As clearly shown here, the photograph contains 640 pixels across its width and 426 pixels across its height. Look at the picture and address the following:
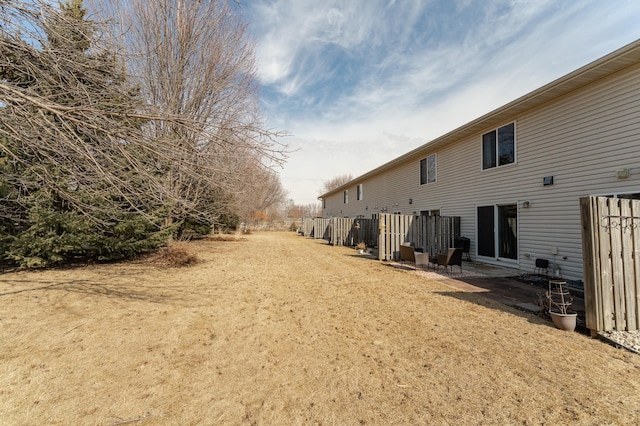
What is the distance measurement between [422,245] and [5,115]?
425 inches

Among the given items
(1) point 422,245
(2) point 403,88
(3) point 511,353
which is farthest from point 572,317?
(2) point 403,88

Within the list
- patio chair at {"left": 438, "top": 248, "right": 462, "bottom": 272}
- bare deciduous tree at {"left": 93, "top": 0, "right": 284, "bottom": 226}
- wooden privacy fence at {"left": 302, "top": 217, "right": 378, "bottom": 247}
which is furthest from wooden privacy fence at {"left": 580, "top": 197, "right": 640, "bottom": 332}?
wooden privacy fence at {"left": 302, "top": 217, "right": 378, "bottom": 247}

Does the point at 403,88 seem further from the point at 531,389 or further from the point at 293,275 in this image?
the point at 531,389

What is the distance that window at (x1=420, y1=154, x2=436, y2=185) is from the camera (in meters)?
12.8

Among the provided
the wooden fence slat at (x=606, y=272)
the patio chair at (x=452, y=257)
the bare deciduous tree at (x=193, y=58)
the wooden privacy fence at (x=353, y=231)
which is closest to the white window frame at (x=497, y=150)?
the patio chair at (x=452, y=257)

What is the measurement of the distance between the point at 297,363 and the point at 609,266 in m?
4.12

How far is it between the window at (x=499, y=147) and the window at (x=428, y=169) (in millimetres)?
2955

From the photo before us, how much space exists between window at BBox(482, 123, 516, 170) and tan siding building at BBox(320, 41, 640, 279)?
3cm

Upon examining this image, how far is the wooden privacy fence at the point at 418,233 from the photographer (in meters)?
10.6

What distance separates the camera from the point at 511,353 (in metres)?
3.07

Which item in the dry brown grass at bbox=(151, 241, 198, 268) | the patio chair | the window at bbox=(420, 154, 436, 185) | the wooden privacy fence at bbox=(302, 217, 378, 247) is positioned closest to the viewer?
the patio chair

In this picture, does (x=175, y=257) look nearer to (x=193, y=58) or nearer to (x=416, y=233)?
(x=193, y=58)

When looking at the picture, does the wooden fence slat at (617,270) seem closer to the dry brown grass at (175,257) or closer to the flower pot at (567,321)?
the flower pot at (567,321)

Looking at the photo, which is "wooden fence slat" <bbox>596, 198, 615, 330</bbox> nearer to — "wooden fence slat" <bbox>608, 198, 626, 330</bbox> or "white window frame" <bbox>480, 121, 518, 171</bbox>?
"wooden fence slat" <bbox>608, 198, 626, 330</bbox>
